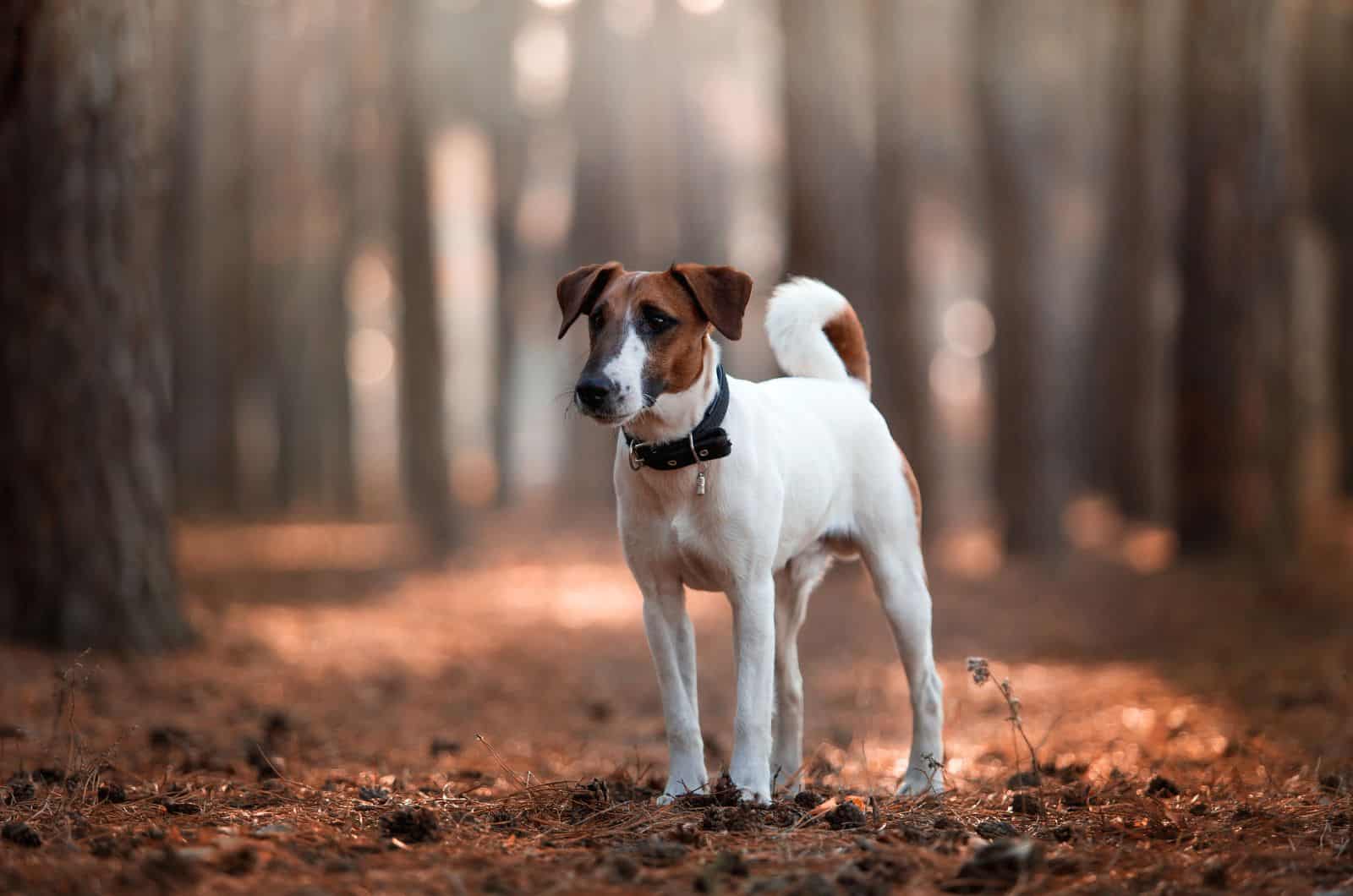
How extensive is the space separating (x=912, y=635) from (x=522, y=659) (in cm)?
534

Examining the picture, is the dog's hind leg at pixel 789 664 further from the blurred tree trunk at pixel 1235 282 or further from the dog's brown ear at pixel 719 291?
the blurred tree trunk at pixel 1235 282

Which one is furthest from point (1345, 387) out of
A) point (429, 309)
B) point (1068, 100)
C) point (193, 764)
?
point (193, 764)

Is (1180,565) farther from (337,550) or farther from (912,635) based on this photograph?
(337,550)

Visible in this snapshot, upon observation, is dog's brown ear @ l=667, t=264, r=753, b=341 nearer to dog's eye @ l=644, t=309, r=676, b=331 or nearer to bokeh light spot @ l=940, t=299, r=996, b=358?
dog's eye @ l=644, t=309, r=676, b=331

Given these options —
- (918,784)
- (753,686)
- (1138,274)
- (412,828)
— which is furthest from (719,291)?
(1138,274)

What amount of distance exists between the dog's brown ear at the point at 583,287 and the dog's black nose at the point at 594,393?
1.74 ft

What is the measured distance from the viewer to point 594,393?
4102mm

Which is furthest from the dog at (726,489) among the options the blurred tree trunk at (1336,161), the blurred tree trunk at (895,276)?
the blurred tree trunk at (1336,161)

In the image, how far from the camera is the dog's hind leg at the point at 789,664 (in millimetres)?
5359

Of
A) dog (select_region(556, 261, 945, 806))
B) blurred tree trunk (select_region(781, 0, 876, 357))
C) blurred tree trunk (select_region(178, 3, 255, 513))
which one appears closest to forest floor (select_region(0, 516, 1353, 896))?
dog (select_region(556, 261, 945, 806))

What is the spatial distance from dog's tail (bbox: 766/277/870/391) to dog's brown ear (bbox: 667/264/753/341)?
3.48ft

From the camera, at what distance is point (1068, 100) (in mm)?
24328

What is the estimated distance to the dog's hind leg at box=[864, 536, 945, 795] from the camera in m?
5.24

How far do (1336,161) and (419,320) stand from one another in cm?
1500
